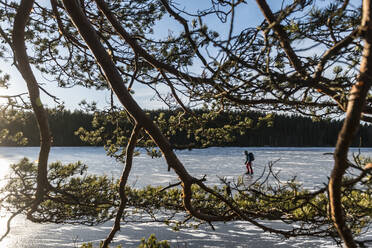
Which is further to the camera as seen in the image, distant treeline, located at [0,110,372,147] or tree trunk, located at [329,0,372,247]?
distant treeline, located at [0,110,372,147]

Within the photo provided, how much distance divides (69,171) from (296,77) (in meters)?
3.11

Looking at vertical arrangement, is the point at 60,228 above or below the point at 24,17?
below

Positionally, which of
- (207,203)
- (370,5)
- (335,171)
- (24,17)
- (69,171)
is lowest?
(207,203)

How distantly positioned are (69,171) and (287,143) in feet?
156

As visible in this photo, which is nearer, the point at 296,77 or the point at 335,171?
the point at 335,171

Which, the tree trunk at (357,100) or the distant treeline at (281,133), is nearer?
the tree trunk at (357,100)

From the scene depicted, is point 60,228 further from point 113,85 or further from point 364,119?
point 364,119

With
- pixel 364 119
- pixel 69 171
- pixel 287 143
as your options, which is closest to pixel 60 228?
pixel 69 171

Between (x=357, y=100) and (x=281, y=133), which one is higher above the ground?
(x=281, y=133)

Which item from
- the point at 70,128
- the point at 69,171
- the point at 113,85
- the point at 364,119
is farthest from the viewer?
the point at 70,128

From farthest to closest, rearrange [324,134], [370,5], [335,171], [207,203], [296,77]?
[324,134] < [207,203] < [296,77] < [335,171] < [370,5]

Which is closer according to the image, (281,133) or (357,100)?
(357,100)

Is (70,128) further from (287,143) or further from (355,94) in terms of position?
(355,94)

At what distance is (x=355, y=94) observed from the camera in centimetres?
101
